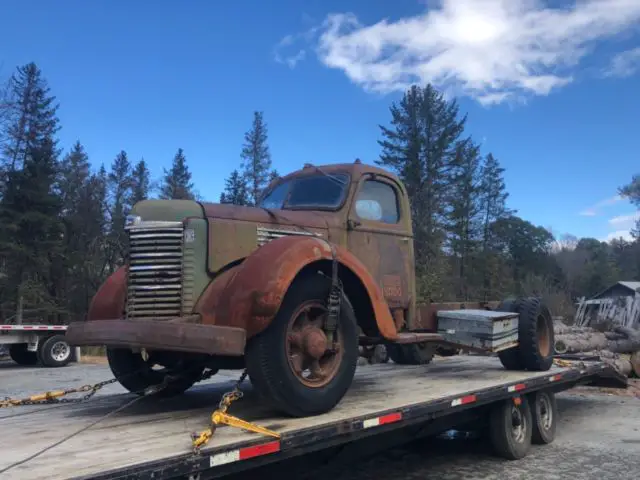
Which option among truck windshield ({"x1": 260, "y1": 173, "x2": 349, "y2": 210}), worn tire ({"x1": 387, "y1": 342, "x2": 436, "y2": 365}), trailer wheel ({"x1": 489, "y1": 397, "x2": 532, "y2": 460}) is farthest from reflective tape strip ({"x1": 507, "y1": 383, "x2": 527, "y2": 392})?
truck windshield ({"x1": 260, "y1": 173, "x2": 349, "y2": 210})

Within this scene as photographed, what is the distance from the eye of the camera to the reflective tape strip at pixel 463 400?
5340 millimetres

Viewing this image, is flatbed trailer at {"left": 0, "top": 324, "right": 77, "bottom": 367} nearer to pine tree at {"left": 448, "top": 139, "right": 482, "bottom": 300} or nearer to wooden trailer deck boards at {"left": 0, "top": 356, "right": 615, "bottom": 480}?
wooden trailer deck boards at {"left": 0, "top": 356, "right": 615, "bottom": 480}

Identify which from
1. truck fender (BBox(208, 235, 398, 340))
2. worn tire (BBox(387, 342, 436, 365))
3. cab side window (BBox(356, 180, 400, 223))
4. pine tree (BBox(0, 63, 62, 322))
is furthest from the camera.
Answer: pine tree (BBox(0, 63, 62, 322))

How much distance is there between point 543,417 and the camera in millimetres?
7465

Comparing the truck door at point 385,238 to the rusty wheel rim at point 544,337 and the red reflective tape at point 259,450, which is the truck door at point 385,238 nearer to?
the rusty wheel rim at point 544,337

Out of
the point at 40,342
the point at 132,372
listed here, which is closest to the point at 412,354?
the point at 132,372

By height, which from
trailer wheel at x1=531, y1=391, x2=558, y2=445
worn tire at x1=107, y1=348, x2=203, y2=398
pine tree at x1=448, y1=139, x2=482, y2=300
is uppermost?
pine tree at x1=448, y1=139, x2=482, y2=300

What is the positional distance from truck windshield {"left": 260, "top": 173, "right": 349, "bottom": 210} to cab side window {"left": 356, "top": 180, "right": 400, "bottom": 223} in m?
0.22

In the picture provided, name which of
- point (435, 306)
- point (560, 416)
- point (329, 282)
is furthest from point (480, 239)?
point (329, 282)

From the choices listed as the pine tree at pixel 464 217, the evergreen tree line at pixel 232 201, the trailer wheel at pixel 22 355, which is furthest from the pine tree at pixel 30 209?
the pine tree at pixel 464 217

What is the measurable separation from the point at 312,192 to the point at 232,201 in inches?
688

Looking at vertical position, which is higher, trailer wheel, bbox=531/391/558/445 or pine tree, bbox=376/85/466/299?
pine tree, bbox=376/85/466/299

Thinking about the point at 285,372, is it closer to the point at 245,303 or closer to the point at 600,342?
the point at 245,303

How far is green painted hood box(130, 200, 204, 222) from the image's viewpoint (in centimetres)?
448
